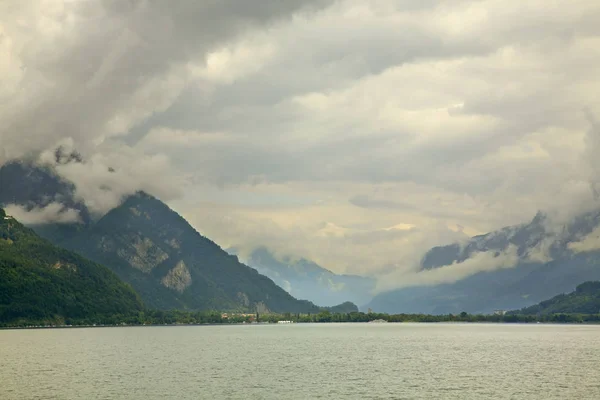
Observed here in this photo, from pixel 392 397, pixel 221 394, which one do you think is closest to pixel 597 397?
pixel 392 397

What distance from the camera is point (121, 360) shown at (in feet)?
573

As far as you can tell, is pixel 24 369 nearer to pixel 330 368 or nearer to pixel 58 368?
pixel 58 368

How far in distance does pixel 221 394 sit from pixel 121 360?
7518 cm

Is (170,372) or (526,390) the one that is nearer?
(526,390)

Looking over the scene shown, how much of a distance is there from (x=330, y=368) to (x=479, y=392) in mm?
48695

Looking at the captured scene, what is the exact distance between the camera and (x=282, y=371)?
145375 millimetres

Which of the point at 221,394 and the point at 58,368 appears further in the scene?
the point at 58,368

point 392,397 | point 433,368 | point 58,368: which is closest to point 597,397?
point 392,397

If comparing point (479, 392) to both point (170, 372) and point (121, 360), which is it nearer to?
point (170, 372)

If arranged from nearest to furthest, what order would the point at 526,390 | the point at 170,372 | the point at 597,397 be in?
the point at 597,397 < the point at 526,390 < the point at 170,372

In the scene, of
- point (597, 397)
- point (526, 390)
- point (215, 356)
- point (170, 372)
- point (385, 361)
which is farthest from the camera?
point (215, 356)

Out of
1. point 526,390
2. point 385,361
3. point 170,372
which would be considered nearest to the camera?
point 526,390

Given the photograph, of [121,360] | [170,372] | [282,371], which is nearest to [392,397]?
[282,371]

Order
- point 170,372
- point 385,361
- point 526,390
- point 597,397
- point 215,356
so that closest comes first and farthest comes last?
point 597,397
point 526,390
point 170,372
point 385,361
point 215,356
